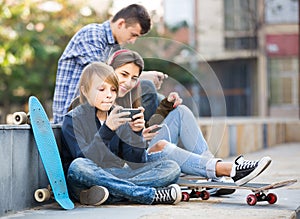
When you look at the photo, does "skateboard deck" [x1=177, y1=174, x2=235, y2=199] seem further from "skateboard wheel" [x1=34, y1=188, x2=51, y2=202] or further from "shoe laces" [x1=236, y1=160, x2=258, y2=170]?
"skateboard wheel" [x1=34, y1=188, x2=51, y2=202]

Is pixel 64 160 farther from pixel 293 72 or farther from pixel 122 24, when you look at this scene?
pixel 293 72

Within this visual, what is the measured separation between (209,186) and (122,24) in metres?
1.25

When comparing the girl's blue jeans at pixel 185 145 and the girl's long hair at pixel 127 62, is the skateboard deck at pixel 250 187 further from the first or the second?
the girl's long hair at pixel 127 62

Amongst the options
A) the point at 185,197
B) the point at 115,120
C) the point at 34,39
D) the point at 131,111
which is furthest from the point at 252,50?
the point at 115,120

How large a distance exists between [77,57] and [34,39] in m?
9.36

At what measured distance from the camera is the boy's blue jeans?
3568mm

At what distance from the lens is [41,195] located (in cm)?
358

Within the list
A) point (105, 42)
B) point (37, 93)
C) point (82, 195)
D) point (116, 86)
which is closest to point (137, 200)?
point (82, 195)

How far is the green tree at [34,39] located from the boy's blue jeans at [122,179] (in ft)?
24.3

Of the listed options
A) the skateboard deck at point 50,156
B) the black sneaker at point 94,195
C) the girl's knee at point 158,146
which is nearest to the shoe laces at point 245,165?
the girl's knee at point 158,146

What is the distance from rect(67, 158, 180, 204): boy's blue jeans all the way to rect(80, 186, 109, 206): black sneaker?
0.08ft

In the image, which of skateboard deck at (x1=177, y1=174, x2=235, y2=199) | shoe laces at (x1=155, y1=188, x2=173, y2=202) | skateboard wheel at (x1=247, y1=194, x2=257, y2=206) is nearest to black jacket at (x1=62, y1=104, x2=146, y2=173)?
shoe laces at (x1=155, y1=188, x2=173, y2=202)

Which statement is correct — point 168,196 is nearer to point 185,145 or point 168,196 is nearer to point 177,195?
point 177,195

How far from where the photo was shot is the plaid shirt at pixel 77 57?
439 cm
